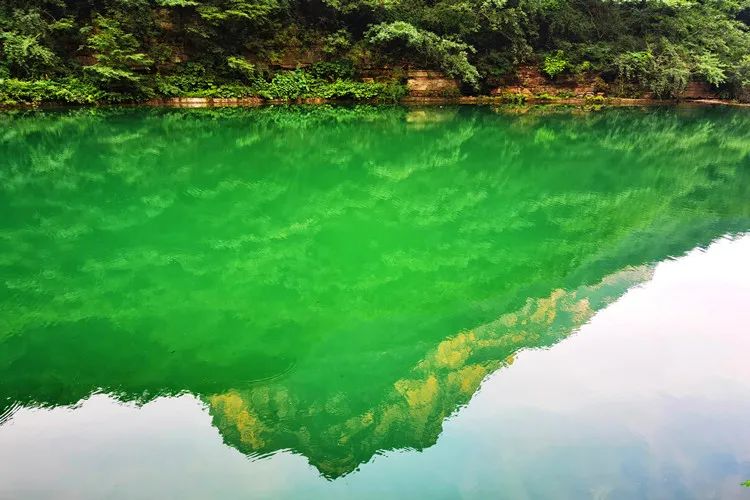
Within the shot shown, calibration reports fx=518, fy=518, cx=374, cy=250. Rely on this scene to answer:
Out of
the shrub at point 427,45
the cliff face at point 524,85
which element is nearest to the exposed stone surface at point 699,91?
the cliff face at point 524,85

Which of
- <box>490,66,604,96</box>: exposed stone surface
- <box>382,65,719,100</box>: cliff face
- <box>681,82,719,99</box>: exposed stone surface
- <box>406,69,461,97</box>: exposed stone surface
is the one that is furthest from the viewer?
<box>681,82,719,99</box>: exposed stone surface

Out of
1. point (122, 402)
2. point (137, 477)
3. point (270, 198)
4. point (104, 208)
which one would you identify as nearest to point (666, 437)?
point (137, 477)

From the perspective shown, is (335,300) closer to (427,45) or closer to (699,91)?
(427,45)

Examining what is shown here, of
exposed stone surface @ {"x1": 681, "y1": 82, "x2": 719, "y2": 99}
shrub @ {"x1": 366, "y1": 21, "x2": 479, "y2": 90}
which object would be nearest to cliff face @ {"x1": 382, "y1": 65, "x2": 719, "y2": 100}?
shrub @ {"x1": 366, "y1": 21, "x2": 479, "y2": 90}

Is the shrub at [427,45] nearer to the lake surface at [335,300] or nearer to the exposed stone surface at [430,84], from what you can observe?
the exposed stone surface at [430,84]

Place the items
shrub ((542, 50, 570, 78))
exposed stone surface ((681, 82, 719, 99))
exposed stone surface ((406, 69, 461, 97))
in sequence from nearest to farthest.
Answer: exposed stone surface ((406, 69, 461, 97)) < shrub ((542, 50, 570, 78)) < exposed stone surface ((681, 82, 719, 99))

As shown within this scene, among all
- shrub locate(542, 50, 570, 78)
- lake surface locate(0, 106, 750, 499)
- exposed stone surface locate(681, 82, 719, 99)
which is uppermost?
shrub locate(542, 50, 570, 78)

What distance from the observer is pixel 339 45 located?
18.3m

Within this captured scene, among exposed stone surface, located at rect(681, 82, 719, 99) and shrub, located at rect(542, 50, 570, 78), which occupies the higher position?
shrub, located at rect(542, 50, 570, 78)

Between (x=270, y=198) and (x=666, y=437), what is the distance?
6251mm

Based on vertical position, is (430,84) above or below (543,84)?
below

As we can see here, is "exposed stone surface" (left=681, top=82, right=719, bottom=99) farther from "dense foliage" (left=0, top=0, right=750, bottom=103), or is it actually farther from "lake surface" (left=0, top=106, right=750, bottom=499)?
"lake surface" (left=0, top=106, right=750, bottom=499)

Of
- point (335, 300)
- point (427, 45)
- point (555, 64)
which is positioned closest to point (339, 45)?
point (427, 45)

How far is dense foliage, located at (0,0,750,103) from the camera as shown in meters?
14.7
